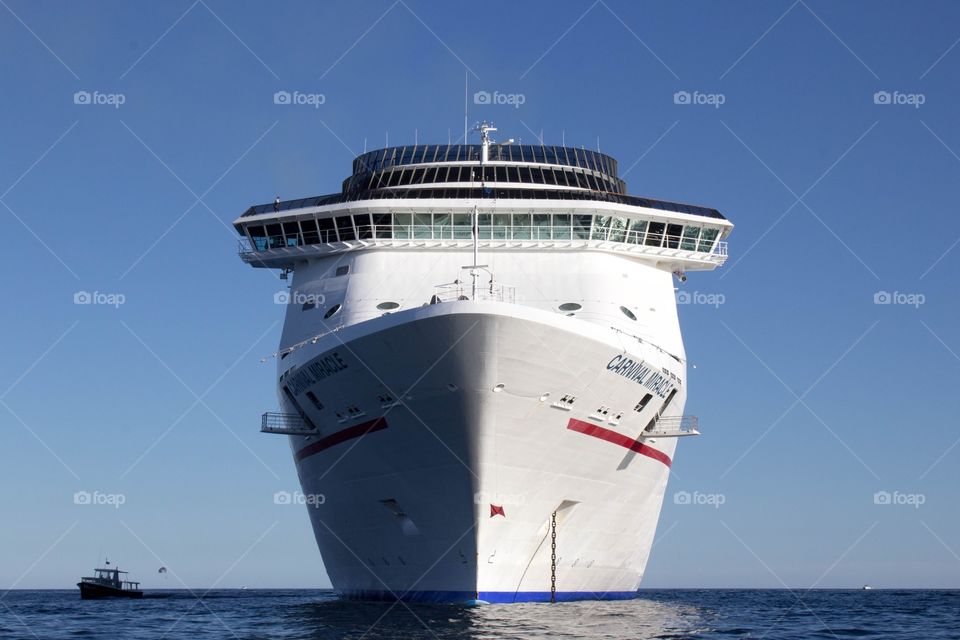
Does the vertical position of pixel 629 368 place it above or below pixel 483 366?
above

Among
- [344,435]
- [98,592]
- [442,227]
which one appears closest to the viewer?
[344,435]

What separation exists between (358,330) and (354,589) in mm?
9467

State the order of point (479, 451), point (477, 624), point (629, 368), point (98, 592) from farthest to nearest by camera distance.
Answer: point (98, 592), point (629, 368), point (479, 451), point (477, 624)

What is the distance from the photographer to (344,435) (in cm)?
3047

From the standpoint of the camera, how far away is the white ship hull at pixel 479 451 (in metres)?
27.0

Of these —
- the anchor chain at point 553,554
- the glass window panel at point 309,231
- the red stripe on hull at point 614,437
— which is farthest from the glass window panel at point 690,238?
the anchor chain at point 553,554

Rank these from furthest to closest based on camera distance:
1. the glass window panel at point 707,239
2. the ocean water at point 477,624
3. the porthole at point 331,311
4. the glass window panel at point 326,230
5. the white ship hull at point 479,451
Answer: the glass window panel at point 707,239, the glass window panel at point 326,230, the porthole at point 331,311, the white ship hull at point 479,451, the ocean water at point 477,624

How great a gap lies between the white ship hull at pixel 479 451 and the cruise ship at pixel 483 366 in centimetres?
5

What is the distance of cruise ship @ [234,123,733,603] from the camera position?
27.6 m

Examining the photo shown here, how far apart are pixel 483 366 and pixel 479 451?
211cm

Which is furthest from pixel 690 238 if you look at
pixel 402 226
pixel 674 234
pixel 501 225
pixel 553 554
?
pixel 553 554

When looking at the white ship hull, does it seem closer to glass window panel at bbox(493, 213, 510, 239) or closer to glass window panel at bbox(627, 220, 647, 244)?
glass window panel at bbox(627, 220, 647, 244)

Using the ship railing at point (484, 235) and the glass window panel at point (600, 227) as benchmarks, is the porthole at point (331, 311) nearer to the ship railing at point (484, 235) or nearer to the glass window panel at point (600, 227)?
the ship railing at point (484, 235)

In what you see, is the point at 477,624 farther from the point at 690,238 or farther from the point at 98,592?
the point at 98,592
